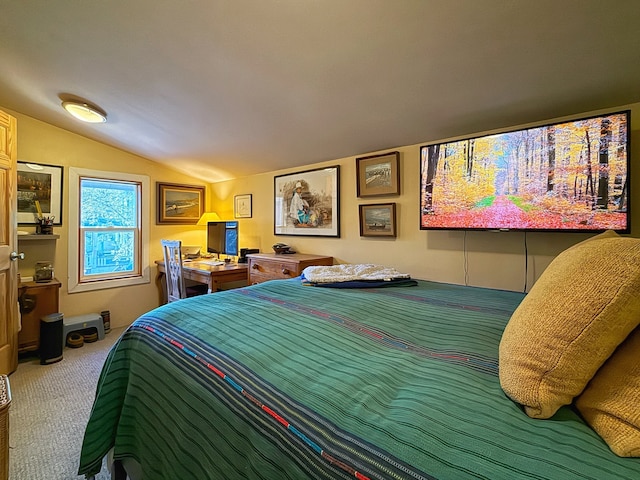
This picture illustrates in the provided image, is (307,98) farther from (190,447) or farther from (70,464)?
(70,464)

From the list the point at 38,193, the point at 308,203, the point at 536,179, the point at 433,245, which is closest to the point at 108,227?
the point at 38,193

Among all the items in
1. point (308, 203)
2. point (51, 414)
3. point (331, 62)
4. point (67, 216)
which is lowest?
point (51, 414)

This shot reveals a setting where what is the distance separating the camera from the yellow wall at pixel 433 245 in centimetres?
195

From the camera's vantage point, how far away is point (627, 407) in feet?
1.80

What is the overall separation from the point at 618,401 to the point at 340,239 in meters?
2.56

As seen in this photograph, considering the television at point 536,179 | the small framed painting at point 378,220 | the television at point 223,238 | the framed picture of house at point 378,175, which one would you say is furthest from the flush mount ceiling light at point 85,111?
the television at point 536,179

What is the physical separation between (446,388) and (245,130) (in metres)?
2.67

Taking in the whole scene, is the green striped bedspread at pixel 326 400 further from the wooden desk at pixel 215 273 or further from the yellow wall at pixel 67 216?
the yellow wall at pixel 67 216

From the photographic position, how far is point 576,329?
2.03 ft

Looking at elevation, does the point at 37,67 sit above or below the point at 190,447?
above

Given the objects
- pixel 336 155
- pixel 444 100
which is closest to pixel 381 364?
pixel 444 100

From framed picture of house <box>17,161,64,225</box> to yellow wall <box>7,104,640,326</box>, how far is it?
2.9 inches

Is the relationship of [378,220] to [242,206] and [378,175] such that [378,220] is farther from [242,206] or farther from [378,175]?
[242,206]

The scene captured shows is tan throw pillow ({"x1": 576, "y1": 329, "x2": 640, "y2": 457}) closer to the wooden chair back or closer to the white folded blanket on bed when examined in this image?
the white folded blanket on bed
